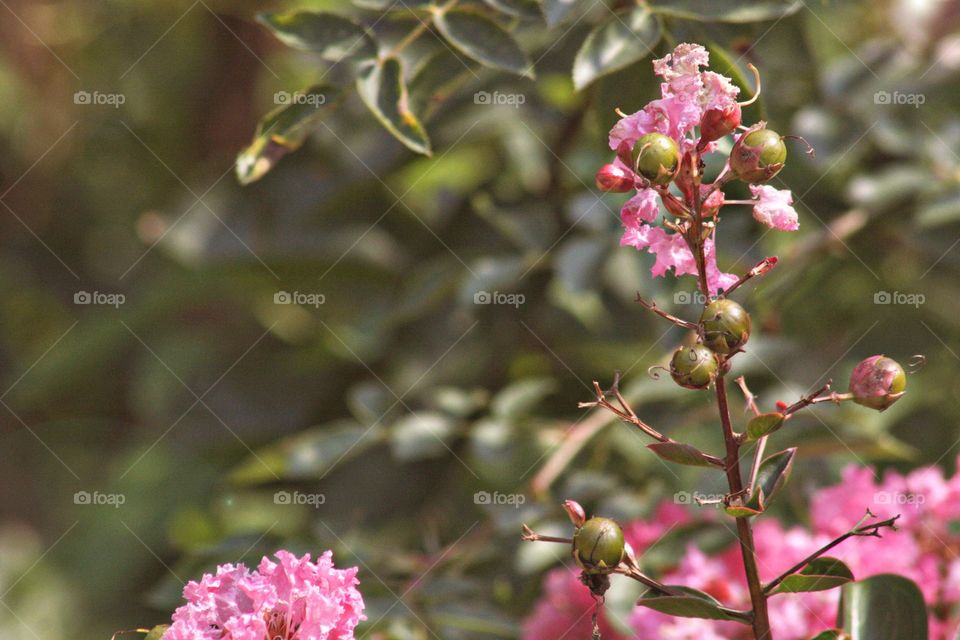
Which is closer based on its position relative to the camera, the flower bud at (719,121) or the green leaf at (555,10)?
the flower bud at (719,121)

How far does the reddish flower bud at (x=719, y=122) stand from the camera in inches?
22.2

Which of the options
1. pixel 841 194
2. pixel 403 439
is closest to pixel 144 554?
pixel 403 439

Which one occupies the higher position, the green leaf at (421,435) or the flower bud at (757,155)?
the green leaf at (421,435)

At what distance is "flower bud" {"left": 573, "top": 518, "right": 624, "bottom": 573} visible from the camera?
54 centimetres

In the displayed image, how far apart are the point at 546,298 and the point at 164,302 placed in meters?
0.60

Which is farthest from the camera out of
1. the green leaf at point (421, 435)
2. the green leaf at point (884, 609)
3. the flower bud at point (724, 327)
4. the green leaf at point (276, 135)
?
the green leaf at point (421, 435)

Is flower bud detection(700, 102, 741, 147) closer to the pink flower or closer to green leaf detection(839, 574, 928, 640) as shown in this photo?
the pink flower

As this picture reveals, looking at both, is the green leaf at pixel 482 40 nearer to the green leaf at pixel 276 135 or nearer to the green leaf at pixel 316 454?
the green leaf at pixel 276 135

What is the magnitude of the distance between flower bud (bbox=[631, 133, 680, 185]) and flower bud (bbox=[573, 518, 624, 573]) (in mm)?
170

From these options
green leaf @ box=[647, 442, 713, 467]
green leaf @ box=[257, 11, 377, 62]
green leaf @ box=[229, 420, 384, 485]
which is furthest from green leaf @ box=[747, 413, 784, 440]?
green leaf @ box=[229, 420, 384, 485]

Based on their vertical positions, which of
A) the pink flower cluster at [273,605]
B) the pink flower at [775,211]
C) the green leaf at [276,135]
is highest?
the green leaf at [276,135]

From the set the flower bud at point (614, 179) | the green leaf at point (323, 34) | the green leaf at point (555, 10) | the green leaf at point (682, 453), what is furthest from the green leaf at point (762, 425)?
the green leaf at point (323, 34)

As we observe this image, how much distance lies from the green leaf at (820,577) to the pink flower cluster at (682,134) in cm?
16

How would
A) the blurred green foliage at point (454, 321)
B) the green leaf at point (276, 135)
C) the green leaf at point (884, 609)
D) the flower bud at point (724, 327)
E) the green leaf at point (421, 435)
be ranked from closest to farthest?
the flower bud at point (724, 327)
the green leaf at point (884, 609)
the green leaf at point (276, 135)
the blurred green foliage at point (454, 321)
the green leaf at point (421, 435)
